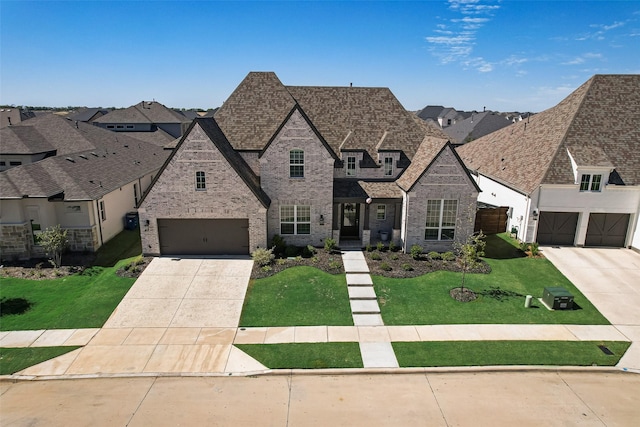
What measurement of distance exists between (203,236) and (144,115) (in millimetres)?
48830

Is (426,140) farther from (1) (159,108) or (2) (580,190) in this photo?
(1) (159,108)

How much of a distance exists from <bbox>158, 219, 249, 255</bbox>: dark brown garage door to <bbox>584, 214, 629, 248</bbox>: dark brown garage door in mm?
21754

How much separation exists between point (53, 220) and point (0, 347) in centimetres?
1003

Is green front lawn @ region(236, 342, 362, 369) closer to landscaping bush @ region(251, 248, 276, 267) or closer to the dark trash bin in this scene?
landscaping bush @ region(251, 248, 276, 267)

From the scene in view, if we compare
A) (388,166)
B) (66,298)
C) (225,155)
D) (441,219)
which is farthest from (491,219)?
(66,298)

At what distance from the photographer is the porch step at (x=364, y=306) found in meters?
18.1

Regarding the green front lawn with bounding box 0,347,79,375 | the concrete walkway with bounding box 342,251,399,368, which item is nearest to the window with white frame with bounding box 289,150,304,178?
the concrete walkway with bounding box 342,251,399,368

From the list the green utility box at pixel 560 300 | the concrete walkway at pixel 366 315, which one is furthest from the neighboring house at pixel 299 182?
the green utility box at pixel 560 300

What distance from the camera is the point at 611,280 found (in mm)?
21219

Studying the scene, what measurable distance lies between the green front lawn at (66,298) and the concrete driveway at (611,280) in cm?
2131

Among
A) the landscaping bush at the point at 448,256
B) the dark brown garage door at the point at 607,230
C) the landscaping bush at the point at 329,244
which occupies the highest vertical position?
the dark brown garage door at the point at 607,230

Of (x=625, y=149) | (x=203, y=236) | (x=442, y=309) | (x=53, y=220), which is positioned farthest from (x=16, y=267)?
(x=625, y=149)

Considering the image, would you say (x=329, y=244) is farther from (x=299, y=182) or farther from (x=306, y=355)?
(x=306, y=355)

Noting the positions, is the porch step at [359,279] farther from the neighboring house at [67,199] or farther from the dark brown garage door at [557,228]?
the neighboring house at [67,199]
